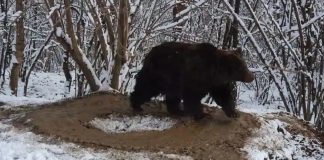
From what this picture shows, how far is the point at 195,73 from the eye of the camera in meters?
4.44

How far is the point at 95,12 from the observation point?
22.0ft

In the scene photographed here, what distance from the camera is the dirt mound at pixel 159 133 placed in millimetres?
3871

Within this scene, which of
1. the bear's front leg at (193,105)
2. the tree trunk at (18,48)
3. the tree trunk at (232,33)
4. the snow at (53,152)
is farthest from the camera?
the tree trunk at (18,48)

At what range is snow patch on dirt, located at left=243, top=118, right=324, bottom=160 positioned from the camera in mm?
4012

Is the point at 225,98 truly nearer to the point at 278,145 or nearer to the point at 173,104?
the point at 173,104

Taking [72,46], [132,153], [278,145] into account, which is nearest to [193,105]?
[278,145]

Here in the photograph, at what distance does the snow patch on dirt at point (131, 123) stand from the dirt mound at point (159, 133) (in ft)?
0.27

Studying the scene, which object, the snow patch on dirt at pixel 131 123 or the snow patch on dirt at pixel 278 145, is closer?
the snow patch on dirt at pixel 278 145

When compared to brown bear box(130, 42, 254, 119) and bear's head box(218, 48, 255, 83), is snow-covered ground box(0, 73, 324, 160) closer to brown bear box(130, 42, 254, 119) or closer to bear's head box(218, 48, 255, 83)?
brown bear box(130, 42, 254, 119)

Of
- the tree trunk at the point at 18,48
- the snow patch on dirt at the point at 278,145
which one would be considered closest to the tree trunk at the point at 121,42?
the snow patch on dirt at the point at 278,145

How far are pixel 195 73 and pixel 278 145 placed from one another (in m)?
0.91

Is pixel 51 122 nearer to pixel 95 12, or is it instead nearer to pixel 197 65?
pixel 197 65

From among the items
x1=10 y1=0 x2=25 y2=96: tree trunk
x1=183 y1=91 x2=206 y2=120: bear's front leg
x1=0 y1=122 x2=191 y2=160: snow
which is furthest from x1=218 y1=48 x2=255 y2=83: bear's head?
x1=10 y1=0 x2=25 y2=96: tree trunk

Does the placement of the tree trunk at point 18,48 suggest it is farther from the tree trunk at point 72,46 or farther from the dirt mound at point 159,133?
the dirt mound at point 159,133
